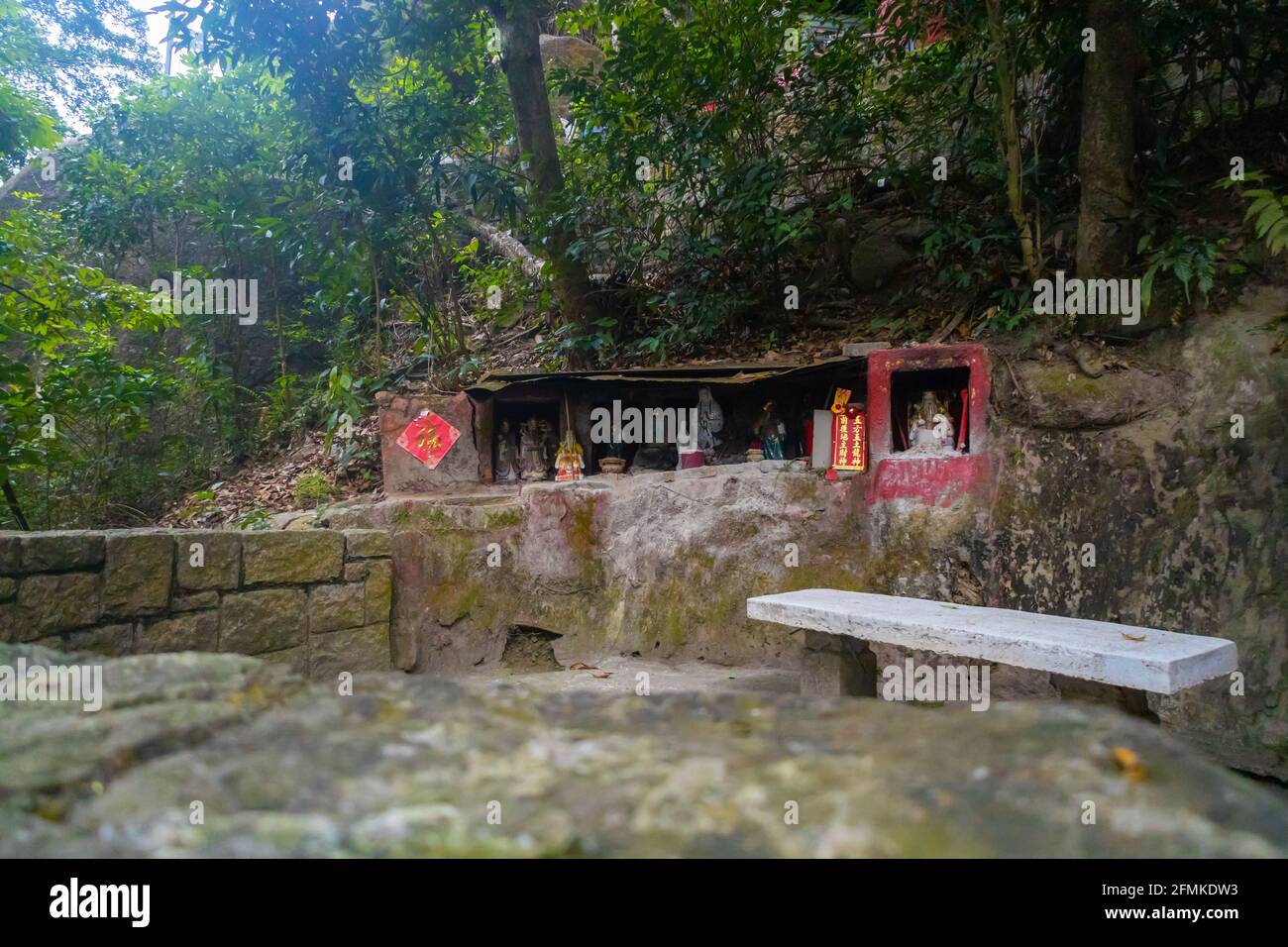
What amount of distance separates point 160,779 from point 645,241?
664cm

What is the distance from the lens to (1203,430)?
4.34 meters

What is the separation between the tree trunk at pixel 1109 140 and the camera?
16.3ft

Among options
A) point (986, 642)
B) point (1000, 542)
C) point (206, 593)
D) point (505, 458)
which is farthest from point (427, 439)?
point (986, 642)

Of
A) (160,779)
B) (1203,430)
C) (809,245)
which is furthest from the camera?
(809,245)

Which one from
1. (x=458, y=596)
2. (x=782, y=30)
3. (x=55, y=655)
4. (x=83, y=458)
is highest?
(x=782, y=30)

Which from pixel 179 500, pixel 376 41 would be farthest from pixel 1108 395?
pixel 179 500

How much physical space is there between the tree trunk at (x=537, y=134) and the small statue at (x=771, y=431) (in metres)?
2.04

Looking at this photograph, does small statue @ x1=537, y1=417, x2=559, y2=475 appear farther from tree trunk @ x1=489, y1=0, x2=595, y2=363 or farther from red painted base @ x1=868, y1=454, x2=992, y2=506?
red painted base @ x1=868, y1=454, x2=992, y2=506

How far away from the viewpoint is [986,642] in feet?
9.74

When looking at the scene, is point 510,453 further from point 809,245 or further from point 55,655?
point 55,655

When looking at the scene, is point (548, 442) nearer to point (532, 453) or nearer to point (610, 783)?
point (532, 453)

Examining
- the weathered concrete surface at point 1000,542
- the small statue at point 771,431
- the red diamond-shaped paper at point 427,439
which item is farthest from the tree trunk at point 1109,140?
the red diamond-shaped paper at point 427,439

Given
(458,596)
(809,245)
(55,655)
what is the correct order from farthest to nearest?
(809,245), (458,596), (55,655)

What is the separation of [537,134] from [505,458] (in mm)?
3088
